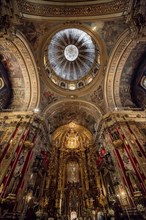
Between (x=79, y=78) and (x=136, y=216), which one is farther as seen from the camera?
(x=79, y=78)

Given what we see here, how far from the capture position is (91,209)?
10109mm

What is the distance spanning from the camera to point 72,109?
16.6 meters

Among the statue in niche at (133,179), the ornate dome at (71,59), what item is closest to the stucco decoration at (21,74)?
the ornate dome at (71,59)

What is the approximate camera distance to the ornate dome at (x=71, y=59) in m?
16.0

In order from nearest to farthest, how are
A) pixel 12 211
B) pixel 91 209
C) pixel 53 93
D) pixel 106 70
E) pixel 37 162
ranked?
pixel 12 211, pixel 91 209, pixel 37 162, pixel 106 70, pixel 53 93

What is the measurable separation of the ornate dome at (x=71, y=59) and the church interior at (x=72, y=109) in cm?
12

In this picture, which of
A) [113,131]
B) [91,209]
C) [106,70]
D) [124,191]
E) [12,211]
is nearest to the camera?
[12,211]

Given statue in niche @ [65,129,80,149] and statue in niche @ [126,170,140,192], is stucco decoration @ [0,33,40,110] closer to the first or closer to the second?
statue in niche @ [65,129,80,149]

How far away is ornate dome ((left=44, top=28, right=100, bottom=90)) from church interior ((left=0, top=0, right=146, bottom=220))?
0.12 meters

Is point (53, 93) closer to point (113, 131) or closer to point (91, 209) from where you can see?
point (113, 131)

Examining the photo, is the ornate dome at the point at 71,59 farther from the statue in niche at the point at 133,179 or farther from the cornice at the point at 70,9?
the statue in niche at the point at 133,179

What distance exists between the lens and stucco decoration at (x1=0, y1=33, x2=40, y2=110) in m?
12.5

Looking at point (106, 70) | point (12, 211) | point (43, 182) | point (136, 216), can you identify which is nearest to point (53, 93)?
point (106, 70)

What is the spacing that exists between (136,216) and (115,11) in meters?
13.1
